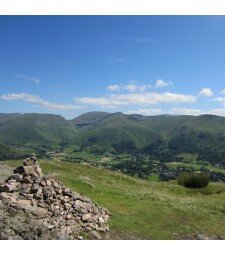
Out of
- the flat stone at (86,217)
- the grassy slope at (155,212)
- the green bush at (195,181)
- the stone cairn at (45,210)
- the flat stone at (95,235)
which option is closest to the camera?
the stone cairn at (45,210)

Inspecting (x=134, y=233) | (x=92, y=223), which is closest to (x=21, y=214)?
(x=92, y=223)

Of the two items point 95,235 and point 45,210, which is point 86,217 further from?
point 45,210

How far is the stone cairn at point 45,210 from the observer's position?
66.0 feet

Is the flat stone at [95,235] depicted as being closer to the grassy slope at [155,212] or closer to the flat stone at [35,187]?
the grassy slope at [155,212]

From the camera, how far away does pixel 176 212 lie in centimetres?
3247

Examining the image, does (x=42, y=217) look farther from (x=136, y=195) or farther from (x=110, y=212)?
(x=136, y=195)

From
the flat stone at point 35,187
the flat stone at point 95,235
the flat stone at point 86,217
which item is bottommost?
the flat stone at point 95,235

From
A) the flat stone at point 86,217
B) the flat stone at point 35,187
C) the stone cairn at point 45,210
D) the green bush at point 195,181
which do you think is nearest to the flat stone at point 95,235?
the stone cairn at point 45,210

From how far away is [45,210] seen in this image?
23.2 metres

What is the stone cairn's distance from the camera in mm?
20125

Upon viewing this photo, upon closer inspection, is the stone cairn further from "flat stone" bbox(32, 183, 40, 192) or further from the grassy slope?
the grassy slope

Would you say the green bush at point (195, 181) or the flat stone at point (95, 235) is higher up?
the flat stone at point (95, 235)

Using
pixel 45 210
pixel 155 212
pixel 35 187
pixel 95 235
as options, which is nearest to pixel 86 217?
pixel 95 235

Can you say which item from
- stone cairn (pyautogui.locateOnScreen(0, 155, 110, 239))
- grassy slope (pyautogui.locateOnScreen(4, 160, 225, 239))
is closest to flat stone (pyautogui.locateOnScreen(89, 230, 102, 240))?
stone cairn (pyautogui.locateOnScreen(0, 155, 110, 239))
